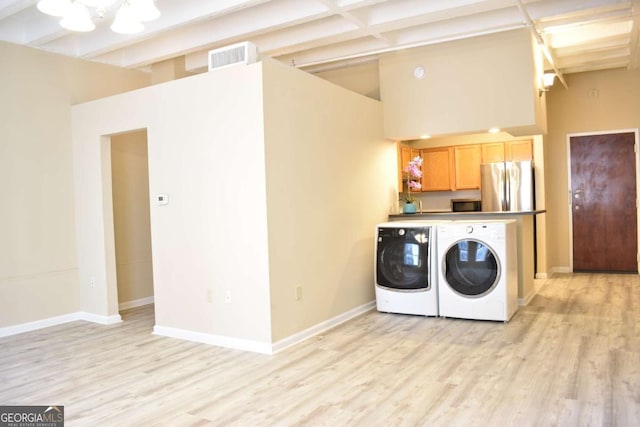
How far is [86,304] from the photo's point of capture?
541 cm

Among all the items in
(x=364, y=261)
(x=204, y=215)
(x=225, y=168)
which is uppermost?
(x=225, y=168)

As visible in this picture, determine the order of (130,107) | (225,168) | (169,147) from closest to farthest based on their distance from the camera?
(225,168) < (169,147) < (130,107)

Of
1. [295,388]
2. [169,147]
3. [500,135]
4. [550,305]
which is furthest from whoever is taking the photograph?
[500,135]

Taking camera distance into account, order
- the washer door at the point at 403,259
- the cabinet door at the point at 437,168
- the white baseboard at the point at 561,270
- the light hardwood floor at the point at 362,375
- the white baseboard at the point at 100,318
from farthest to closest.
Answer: the cabinet door at the point at 437,168
the white baseboard at the point at 561,270
the white baseboard at the point at 100,318
the washer door at the point at 403,259
the light hardwood floor at the point at 362,375

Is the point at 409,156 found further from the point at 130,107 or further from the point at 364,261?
the point at 130,107

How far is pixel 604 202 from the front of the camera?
7254mm

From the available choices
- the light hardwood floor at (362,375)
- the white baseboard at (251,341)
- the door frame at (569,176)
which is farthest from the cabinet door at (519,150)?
the white baseboard at (251,341)

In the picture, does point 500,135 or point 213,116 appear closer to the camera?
point 213,116

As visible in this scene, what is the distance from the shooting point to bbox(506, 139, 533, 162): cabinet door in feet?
23.3

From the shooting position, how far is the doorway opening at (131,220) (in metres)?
5.84

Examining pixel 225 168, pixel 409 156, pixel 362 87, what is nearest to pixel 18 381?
pixel 225 168

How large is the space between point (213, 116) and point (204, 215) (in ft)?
2.76

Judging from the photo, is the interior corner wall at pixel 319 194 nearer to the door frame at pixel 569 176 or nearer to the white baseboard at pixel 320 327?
the white baseboard at pixel 320 327

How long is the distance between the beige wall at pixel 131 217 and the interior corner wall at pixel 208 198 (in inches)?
36.5
